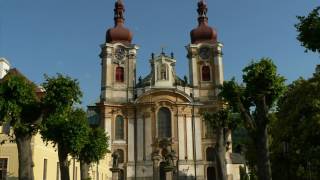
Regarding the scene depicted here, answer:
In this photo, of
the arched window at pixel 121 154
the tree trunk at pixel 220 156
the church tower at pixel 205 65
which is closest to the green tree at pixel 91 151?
the tree trunk at pixel 220 156

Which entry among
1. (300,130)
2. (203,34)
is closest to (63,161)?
(300,130)

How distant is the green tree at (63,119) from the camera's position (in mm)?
25266

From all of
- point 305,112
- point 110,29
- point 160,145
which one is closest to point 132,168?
point 160,145

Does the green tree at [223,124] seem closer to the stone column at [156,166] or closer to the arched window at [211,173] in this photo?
the stone column at [156,166]

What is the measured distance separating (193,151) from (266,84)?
104 ft

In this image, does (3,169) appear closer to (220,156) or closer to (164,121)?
(220,156)

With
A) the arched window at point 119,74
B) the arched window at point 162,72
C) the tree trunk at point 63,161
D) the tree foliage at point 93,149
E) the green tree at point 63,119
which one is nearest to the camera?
the green tree at point 63,119

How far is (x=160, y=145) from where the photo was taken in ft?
181

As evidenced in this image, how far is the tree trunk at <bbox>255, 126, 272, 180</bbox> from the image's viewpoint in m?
23.3

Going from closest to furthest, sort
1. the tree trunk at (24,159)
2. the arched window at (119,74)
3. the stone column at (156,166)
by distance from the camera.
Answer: the tree trunk at (24,159), the stone column at (156,166), the arched window at (119,74)

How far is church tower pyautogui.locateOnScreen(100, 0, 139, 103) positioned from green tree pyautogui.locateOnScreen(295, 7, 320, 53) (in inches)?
1685

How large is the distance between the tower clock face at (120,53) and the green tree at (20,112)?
34749 millimetres

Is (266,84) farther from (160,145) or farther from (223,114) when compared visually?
(160,145)

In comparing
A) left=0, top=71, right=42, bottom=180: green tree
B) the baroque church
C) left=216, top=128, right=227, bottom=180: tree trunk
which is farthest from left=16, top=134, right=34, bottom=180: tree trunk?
the baroque church
